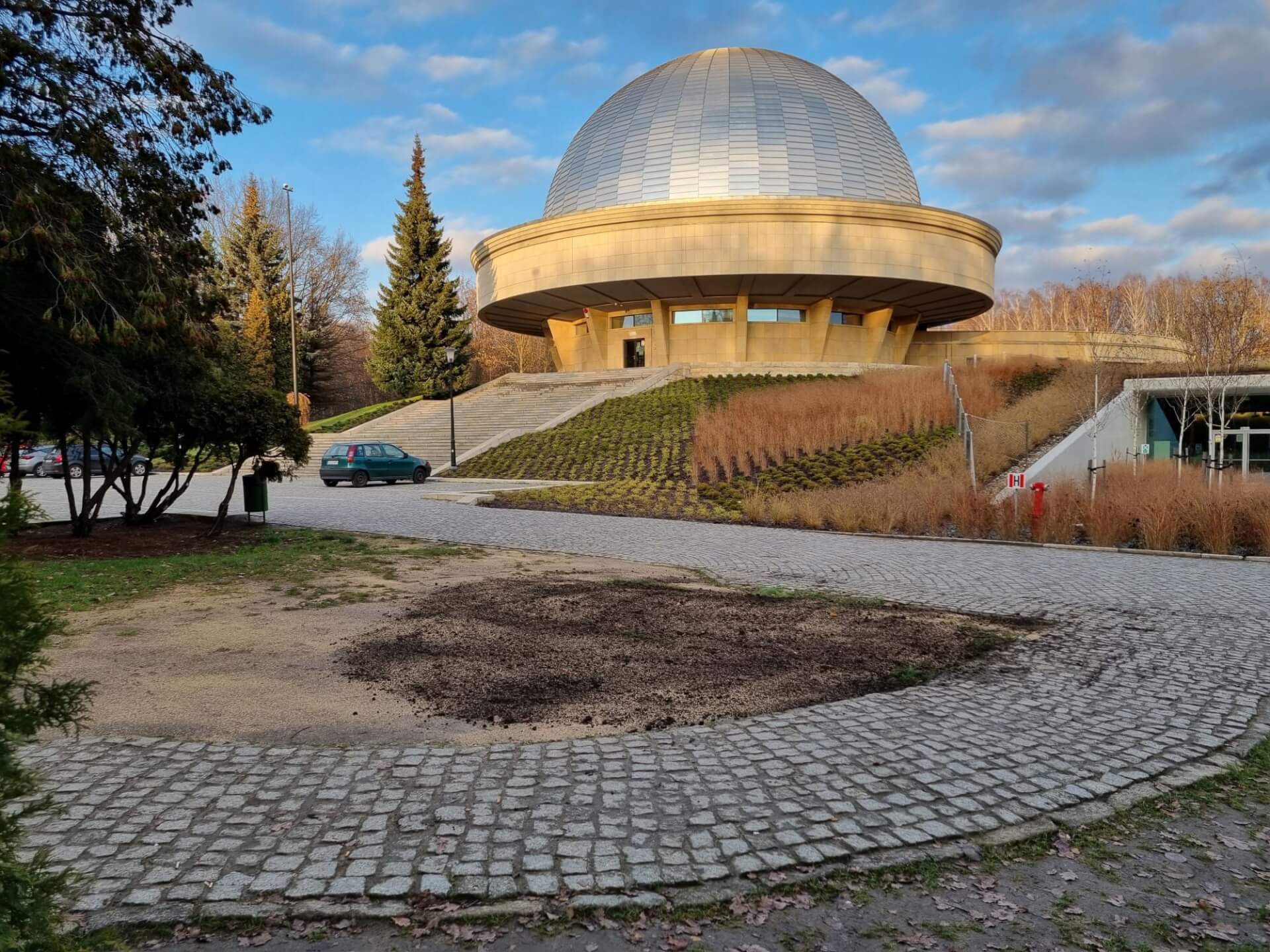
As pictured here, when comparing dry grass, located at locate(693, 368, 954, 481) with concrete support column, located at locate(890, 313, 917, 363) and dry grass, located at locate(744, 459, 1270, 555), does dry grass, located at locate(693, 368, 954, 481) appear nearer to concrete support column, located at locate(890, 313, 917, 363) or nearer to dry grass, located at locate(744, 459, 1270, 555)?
dry grass, located at locate(744, 459, 1270, 555)

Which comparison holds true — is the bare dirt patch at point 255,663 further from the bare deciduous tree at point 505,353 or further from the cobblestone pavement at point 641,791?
the bare deciduous tree at point 505,353

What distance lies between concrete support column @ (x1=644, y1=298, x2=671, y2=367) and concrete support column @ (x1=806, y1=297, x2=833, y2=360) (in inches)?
315

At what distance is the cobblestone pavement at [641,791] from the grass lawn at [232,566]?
4816 mm

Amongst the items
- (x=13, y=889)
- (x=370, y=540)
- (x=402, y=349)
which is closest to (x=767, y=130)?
(x=402, y=349)

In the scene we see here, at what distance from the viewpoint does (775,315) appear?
151 ft

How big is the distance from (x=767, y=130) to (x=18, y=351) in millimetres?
42056

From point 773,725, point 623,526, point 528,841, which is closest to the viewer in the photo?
point 528,841

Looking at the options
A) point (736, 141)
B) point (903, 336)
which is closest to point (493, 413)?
point (736, 141)

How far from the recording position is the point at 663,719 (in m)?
4.93

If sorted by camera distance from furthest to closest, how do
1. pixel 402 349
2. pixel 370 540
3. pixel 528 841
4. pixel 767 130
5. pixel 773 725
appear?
pixel 402 349, pixel 767 130, pixel 370 540, pixel 773 725, pixel 528 841

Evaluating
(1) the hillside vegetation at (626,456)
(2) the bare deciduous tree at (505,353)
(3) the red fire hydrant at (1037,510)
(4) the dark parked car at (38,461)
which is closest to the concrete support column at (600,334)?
(1) the hillside vegetation at (626,456)

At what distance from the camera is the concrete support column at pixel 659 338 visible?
45.9m

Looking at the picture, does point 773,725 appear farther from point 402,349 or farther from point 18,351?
point 402,349

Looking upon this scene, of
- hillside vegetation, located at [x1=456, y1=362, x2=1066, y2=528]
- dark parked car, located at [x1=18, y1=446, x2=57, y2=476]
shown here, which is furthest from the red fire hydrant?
dark parked car, located at [x1=18, y1=446, x2=57, y2=476]
